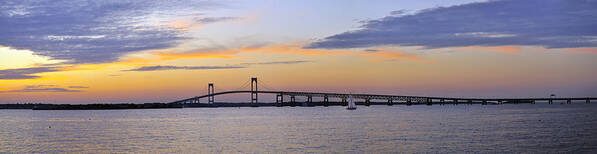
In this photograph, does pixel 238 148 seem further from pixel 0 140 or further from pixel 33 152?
pixel 0 140

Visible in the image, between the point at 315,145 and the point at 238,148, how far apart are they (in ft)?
15.9

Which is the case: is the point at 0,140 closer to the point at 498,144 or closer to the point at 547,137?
the point at 498,144

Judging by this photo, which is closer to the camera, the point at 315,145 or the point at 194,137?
the point at 315,145

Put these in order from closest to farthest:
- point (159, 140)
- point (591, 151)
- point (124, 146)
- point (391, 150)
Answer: point (591, 151) < point (391, 150) < point (124, 146) < point (159, 140)

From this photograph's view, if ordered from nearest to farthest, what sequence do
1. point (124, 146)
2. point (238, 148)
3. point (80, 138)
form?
1. point (238, 148)
2. point (124, 146)
3. point (80, 138)

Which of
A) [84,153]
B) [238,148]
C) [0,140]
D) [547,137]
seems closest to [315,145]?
[238,148]

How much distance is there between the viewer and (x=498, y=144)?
3881cm

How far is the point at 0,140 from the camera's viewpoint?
158 feet

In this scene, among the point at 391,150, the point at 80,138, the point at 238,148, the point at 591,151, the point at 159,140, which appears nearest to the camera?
the point at 591,151

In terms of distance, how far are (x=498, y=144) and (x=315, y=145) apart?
36.5ft

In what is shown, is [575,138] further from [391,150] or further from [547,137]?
[391,150]

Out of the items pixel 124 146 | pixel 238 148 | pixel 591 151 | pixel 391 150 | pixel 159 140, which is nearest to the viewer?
pixel 591 151

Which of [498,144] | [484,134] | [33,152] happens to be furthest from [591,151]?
[33,152]

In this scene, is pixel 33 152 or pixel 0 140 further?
pixel 0 140
